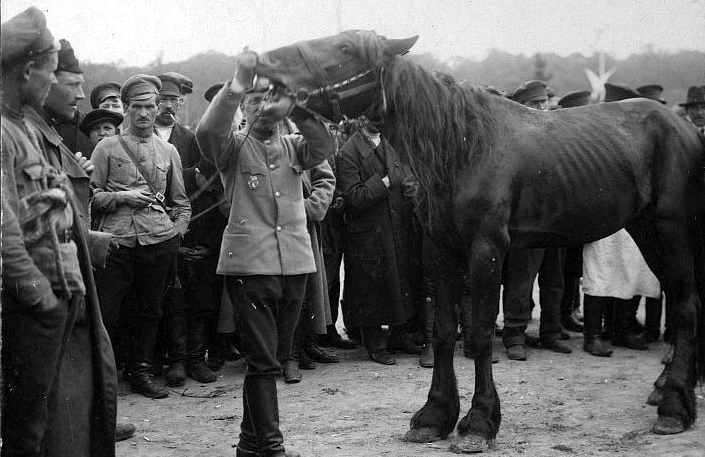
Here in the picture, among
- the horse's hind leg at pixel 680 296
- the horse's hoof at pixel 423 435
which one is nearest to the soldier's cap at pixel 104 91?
the horse's hoof at pixel 423 435

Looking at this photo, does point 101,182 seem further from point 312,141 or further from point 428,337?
point 428,337

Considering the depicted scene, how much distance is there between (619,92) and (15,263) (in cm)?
605

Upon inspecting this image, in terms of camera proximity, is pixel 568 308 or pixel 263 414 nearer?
pixel 263 414

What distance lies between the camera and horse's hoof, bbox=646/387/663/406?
17.9ft

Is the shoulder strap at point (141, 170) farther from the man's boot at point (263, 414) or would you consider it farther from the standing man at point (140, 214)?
the man's boot at point (263, 414)

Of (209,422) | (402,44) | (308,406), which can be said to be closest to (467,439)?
(308,406)

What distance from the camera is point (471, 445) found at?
4480mm

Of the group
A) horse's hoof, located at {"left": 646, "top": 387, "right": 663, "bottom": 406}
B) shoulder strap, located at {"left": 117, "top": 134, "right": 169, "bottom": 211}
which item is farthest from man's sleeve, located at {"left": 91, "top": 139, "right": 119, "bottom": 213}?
horse's hoof, located at {"left": 646, "top": 387, "right": 663, "bottom": 406}

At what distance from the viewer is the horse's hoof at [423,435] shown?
4.70 m

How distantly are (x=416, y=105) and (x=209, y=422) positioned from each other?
2.58m

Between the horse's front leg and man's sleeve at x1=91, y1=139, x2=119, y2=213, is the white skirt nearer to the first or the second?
the horse's front leg

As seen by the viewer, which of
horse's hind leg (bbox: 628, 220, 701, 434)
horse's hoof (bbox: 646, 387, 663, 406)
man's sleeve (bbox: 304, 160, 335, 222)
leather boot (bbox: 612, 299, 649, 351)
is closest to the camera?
horse's hind leg (bbox: 628, 220, 701, 434)

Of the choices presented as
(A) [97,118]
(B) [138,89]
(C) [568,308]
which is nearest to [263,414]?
(B) [138,89]

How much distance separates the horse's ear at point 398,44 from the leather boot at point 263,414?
1.95 m
